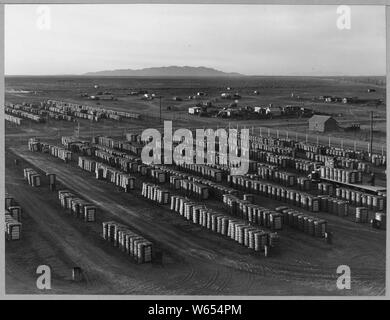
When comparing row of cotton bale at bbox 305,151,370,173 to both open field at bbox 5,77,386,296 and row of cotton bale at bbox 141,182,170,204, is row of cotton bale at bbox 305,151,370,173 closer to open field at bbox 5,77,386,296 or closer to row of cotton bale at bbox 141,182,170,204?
open field at bbox 5,77,386,296

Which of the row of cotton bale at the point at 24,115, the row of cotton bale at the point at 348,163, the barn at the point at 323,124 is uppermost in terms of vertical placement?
the row of cotton bale at the point at 24,115

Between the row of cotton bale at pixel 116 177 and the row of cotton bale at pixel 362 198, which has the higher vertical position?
the row of cotton bale at pixel 116 177

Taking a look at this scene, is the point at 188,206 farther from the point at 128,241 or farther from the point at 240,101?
the point at 240,101

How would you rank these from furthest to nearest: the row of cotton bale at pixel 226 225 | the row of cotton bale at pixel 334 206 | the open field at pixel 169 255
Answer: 1. the row of cotton bale at pixel 334 206
2. the row of cotton bale at pixel 226 225
3. the open field at pixel 169 255


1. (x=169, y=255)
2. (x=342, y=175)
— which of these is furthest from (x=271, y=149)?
(x=169, y=255)

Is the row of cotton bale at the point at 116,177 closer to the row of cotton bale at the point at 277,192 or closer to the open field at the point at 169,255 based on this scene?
the open field at the point at 169,255

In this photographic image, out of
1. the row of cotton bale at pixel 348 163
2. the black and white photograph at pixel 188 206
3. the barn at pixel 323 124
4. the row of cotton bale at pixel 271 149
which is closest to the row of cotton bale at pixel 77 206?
the black and white photograph at pixel 188 206
